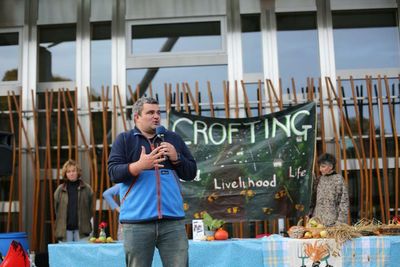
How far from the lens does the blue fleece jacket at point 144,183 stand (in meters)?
2.35

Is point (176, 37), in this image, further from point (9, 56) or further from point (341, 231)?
point (341, 231)

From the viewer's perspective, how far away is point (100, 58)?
5.87 metres

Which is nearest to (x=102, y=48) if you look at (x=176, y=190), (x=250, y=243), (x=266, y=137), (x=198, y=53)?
(x=198, y=53)

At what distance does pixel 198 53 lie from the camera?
575cm

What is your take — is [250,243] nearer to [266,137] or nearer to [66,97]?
[266,137]

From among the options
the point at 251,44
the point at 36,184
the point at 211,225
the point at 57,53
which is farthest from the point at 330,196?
the point at 57,53

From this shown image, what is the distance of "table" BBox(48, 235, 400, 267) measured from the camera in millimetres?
3543

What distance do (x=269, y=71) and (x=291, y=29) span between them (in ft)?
1.92

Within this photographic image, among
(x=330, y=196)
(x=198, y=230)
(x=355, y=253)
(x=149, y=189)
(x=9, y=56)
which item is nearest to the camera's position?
(x=149, y=189)

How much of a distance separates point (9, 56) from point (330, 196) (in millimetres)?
3931

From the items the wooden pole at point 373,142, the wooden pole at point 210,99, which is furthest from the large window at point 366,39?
the wooden pole at point 210,99

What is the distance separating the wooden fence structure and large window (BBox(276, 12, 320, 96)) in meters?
0.16

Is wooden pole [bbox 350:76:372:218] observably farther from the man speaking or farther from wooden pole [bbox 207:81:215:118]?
the man speaking

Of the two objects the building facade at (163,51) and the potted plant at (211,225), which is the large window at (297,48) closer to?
the building facade at (163,51)
